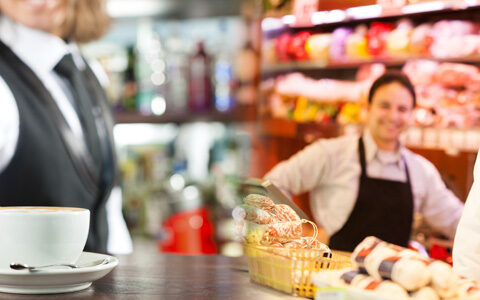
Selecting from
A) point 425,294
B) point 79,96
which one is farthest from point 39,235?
point 79,96

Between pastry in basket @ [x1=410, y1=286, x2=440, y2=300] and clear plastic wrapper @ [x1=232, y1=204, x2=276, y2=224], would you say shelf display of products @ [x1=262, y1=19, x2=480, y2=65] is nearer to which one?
clear plastic wrapper @ [x1=232, y1=204, x2=276, y2=224]

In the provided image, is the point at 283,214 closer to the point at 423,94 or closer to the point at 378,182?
the point at 378,182

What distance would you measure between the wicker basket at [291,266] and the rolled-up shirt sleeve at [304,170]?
0.67 meters

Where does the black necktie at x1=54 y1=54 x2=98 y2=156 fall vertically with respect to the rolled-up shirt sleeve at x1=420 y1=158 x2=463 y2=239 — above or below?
above

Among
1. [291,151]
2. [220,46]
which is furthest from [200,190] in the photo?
[291,151]

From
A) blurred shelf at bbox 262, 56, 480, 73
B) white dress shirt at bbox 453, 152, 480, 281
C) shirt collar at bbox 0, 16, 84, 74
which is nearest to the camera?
white dress shirt at bbox 453, 152, 480, 281

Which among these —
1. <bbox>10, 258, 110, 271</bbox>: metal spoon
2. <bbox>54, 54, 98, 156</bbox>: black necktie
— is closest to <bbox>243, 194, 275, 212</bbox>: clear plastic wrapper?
<bbox>10, 258, 110, 271</bbox>: metal spoon

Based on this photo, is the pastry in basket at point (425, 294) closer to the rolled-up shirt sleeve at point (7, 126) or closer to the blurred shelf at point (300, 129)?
the blurred shelf at point (300, 129)

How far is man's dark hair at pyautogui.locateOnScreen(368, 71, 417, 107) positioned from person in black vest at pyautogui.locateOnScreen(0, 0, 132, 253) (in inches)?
39.2

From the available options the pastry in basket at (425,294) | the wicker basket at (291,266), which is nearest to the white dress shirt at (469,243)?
the wicker basket at (291,266)

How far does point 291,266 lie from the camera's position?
3.38ft

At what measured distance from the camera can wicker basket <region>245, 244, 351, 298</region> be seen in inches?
40.6

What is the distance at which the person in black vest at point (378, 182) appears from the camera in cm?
175

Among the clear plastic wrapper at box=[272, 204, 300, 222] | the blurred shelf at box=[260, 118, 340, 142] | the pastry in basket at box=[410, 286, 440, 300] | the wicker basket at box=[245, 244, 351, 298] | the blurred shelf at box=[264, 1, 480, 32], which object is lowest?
the wicker basket at box=[245, 244, 351, 298]
